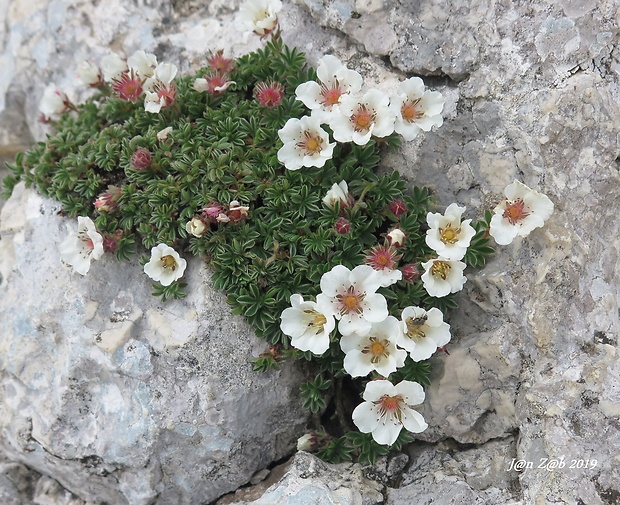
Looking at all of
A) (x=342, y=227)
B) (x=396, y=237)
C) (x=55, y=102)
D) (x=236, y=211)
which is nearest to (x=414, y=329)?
(x=396, y=237)

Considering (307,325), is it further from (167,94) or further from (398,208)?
(167,94)

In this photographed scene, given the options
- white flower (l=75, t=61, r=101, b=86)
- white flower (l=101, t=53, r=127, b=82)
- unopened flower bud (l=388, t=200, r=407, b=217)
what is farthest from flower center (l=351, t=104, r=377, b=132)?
white flower (l=75, t=61, r=101, b=86)

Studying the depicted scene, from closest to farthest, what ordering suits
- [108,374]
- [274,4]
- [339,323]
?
[339,323] < [108,374] < [274,4]

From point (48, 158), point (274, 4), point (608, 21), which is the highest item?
point (608, 21)

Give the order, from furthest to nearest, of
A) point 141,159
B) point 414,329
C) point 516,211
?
point 141,159 < point 414,329 < point 516,211

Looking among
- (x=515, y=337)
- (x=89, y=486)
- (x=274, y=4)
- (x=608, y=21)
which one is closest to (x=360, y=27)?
(x=274, y=4)

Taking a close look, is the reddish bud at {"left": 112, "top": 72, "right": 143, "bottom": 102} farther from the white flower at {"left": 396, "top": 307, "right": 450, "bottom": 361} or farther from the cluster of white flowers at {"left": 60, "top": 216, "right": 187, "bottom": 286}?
the white flower at {"left": 396, "top": 307, "right": 450, "bottom": 361}

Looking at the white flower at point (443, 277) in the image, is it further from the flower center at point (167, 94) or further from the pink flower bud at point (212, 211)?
the flower center at point (167, 94)

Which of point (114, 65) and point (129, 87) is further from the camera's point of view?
point (114, 65)

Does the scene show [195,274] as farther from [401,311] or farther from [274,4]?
[274,4]
